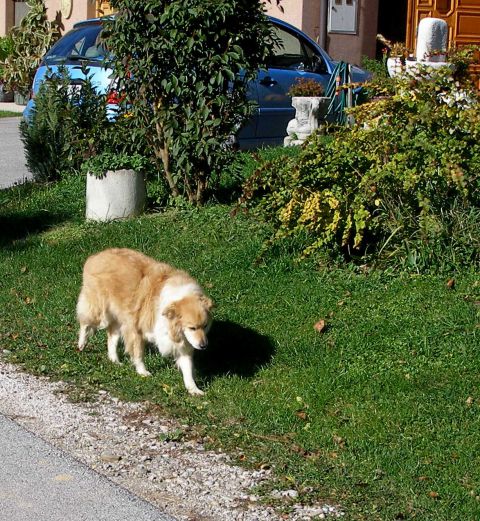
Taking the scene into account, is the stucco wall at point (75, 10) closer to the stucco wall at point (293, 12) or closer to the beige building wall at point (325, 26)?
the stucco wall at point (293, 12)

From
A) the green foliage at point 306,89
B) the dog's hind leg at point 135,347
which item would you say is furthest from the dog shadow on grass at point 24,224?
the green foliage at point 306,89

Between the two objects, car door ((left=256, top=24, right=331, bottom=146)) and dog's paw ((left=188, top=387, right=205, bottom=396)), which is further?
car door ((left=256, top=24, right=331, bottom=146))

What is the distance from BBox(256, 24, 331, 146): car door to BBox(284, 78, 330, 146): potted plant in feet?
0.91

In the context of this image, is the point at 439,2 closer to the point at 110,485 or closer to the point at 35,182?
the point at 35,182

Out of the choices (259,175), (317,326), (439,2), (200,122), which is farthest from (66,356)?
(439,2)

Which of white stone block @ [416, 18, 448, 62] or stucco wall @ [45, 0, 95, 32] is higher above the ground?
stucco wall @ [45, 0, 95, 32]

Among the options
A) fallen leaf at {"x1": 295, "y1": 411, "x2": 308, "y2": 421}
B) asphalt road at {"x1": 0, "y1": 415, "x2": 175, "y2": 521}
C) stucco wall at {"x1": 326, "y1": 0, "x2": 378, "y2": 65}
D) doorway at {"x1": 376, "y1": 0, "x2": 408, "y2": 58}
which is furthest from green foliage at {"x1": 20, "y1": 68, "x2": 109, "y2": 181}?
doorway at {"x1": 376, "y1": 0, "x2": 408, "y2": 58}

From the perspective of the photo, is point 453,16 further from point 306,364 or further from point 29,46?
point 306,364

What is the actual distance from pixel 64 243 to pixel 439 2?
38.9 ft

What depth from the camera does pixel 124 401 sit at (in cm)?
620

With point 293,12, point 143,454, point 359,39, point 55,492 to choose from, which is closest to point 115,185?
point 143,454

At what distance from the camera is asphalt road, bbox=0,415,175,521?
181 inches

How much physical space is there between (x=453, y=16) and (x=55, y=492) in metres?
15.9

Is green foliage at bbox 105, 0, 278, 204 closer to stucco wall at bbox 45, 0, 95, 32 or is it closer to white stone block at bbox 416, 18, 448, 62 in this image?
white stone block at bbox 416, 18, 448, 62
